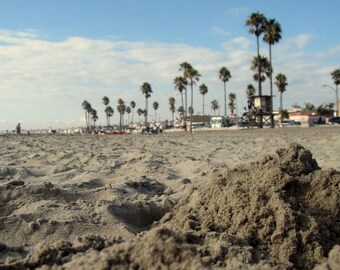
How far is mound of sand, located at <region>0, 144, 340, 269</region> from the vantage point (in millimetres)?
1948

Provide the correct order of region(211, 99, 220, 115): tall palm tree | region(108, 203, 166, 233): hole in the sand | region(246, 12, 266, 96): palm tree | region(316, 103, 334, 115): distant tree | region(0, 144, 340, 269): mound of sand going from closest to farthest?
region(0, 144, 340, 269): mound of sand, region(108, 203, 166, 233): hole in the sand, region(246, 12, 266, 96): palm tree, region(316, 103, 334, 115): distant tree, region(211, 99, 220, 115): tall palm tree

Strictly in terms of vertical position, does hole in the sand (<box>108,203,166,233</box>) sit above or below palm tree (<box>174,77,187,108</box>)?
below

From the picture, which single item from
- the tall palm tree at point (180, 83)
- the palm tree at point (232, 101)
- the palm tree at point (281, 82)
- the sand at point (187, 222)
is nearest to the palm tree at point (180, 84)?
the tall palm tree at point (180, 83)

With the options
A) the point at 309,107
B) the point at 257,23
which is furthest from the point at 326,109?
the point at 257,23

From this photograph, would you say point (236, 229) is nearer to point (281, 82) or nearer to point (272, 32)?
point (272, 32)

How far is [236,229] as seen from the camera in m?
2.98

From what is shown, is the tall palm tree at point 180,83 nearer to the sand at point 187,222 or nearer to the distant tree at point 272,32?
the distant tree at point 272,32

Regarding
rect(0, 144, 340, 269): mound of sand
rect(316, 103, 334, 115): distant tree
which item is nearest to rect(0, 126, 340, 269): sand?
rect(0, 144, 340, 269): mound of sand

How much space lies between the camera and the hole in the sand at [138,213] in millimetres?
3908

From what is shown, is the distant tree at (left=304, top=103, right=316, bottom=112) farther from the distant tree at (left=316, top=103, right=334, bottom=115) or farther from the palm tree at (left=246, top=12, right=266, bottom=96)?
the palm tree at (left=246, top=12, right=266, bottom=96)

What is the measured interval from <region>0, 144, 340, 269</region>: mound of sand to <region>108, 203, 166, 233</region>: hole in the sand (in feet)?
0.03

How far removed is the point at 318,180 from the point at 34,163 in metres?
A: 6.39

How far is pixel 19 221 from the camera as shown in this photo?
11.8 ft

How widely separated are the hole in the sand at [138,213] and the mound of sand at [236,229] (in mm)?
10
